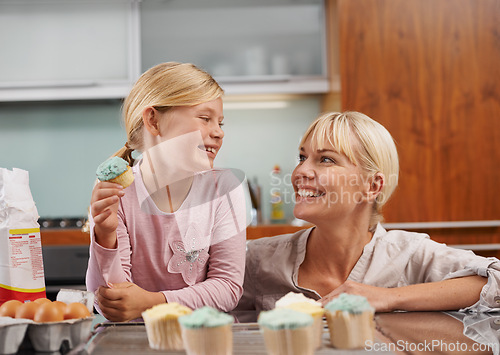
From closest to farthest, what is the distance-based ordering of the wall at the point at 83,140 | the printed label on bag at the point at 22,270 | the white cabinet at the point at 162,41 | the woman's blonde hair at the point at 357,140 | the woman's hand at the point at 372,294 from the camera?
the printed label on bag at the point at 22,270
the woman's hand at the point at 372,294
the woman's blonde hair at the point at 357,140
the white cabinet at the point at 162,41
the wall at the point at 83,140

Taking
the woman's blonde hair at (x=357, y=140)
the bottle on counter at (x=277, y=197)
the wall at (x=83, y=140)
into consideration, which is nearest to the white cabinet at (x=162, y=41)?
the wall at (x=83, y=140)

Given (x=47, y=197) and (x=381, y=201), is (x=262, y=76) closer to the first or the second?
(x=47, y=197)

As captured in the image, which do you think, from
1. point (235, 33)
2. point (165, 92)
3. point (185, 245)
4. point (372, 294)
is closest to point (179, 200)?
point (185, 245)

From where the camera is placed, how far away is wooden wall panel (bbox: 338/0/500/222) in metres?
2.48

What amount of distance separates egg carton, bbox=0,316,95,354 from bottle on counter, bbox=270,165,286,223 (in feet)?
7.01

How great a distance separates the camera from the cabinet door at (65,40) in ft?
9.09

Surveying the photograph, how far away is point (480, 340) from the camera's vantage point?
0.67m

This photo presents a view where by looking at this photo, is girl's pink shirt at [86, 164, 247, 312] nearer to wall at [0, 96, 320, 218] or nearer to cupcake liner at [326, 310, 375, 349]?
cupcake liner at [326, 310, 375, 349]

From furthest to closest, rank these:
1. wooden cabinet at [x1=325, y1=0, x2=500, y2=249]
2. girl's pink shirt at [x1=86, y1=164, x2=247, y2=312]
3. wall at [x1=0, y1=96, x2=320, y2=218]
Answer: wall at [x1=0, y1=96, x2=320, y2=218] < wooden cabinet at [x1=325, y1=0, x2=500, y2=249] < girl's pink shirt at [x1=86, y1=164, x2=247, y2=312]

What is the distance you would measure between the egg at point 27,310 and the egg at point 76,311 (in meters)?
0.04

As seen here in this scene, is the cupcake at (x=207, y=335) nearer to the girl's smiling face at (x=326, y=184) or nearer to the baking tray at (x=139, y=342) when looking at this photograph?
the baking tray at (x=139, y=342)

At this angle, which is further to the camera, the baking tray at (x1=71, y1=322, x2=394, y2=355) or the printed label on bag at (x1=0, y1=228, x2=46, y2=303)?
the printed label on bag at (x1=0, y1=228, x2=46, y2=303)

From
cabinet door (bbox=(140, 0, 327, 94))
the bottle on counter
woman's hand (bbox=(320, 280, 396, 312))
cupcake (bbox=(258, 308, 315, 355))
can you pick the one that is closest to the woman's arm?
woman's hand (bbox=(320, 280, 396, 312))

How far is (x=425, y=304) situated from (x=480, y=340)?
0.27m
